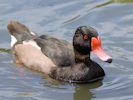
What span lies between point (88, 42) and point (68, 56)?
0.58m

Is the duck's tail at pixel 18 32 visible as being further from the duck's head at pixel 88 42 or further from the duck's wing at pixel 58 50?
the duck's head at pixel 88 42

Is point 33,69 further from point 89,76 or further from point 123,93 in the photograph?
point 123,93

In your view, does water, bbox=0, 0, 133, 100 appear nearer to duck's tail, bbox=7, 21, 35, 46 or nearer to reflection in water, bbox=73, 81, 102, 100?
reflection in water, bbox=73, 81, 102, 100

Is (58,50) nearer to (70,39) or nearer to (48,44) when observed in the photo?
(48,44)

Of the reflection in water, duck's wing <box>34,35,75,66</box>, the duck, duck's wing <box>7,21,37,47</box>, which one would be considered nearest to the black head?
the duck

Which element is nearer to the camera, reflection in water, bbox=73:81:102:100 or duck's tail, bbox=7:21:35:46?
reflection in water, bbox=73:81:102:100

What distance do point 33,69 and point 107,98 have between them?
6.91 feet

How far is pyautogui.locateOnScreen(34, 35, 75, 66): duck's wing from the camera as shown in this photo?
37.4ft

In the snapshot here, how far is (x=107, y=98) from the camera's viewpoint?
10188mm

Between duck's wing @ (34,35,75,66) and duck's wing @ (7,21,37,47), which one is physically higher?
duck's wing @ (7,21,37,47)

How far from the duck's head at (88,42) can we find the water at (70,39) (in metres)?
0.56

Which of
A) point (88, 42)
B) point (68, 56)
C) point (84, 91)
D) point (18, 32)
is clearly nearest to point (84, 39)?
point (88, 42)

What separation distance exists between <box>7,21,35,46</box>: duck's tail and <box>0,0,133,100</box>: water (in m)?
0.27

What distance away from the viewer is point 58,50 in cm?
1147
